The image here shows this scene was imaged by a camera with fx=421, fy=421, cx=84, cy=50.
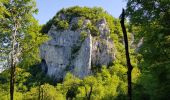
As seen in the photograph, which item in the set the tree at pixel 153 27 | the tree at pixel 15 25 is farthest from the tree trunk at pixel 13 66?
the tree at pixel 153 27

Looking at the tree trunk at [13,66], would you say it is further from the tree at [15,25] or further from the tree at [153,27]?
the tree at [153,27]

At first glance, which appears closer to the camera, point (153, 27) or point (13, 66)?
point (13, 66)

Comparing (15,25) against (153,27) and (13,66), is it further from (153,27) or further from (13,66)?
(153,27)

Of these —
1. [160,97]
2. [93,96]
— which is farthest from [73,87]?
[160,97]

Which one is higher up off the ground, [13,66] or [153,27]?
[153,27]

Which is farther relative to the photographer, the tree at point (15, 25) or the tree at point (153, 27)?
the tree at point (153, 27)

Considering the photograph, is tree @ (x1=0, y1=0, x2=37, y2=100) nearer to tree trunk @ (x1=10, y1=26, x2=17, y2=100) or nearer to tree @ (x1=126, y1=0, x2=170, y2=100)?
tree trunk @ (x1=10, y1=26, x2=17, y2=100)

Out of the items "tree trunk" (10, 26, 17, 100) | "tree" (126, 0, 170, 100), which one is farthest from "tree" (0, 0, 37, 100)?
"tree" (126, 0, 170, 100)

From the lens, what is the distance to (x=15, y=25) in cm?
2405

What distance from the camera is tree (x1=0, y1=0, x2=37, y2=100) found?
2380 cm

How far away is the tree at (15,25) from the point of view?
23797 millimetres

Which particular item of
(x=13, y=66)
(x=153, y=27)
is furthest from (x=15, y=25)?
(x=153, y=27)

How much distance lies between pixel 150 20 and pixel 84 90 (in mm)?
92893

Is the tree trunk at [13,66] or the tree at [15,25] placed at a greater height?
the tree at [15,25]
